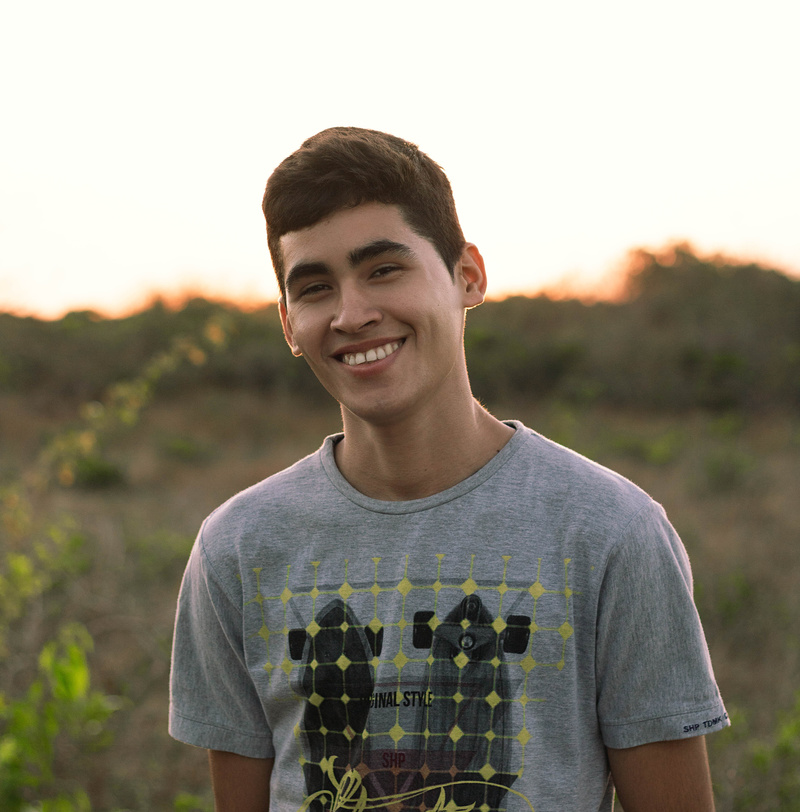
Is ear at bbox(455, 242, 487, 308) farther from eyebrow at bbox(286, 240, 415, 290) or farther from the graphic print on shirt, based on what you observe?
the graphic print on shirt

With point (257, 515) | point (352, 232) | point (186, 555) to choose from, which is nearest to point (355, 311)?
point (352, 232)

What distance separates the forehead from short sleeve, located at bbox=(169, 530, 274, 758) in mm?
643

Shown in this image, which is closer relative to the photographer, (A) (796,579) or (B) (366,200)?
(B) (366,200)

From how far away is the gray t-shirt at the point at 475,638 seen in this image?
130 centimetres

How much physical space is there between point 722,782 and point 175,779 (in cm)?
253

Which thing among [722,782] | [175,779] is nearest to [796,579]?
[722,782]

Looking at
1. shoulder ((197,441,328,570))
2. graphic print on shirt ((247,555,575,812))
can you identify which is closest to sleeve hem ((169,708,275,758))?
graphic print on shirt ((247,555,575,812))

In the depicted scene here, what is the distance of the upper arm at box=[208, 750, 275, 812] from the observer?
158 centimetres

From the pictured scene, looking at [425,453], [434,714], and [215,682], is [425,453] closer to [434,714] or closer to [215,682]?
[434,714]

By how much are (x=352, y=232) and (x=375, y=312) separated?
153 millimetres

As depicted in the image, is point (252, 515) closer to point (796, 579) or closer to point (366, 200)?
point (366, 200)

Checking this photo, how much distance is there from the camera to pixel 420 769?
133 cm

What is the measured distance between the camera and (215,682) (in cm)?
160

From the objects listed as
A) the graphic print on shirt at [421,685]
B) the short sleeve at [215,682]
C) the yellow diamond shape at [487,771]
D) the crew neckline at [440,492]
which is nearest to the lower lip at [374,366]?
the crew neckline at [440,492]
